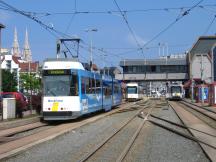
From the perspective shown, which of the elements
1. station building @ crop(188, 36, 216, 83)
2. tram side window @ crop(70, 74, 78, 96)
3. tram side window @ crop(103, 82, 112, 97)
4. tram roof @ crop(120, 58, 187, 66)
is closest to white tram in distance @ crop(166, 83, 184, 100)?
station building @ crop(188, 36, 216, 83)

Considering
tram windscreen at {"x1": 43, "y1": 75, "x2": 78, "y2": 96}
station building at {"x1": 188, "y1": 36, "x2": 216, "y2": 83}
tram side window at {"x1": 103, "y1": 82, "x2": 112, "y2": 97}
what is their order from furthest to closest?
1. station building at {"x1": 188, "y1": 36, "x2": 216, "y2": 83}
2. tram side window at {"x1": 103, "y1": 82, "x2": 112, "y2": 97}
3. tram windscreen at {"x1": 43, "y1": 75, "x2": 78, "y2": 96}

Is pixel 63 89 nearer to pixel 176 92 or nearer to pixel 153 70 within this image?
pixel 176 92

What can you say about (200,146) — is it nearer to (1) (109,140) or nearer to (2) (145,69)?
(1) (109,140)

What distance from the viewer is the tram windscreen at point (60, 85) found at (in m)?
26.4

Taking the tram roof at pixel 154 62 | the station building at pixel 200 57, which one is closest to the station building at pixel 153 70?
the tram roof at pixel 154 62

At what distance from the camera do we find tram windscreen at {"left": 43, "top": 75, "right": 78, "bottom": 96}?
2641 centimetres

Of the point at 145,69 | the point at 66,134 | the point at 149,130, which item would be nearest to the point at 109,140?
the point at 66,134

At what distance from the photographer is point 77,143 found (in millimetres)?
16750

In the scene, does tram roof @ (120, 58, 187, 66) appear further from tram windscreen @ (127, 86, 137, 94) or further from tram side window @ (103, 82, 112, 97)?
tram side window @ (103, 82, 112, 97)

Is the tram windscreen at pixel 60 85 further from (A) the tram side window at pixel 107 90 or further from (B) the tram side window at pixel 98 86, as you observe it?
(A) the tram side window at pixel 107 90

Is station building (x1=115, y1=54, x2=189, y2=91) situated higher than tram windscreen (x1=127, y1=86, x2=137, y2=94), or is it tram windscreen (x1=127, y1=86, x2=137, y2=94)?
station building (x1=115, y1=54, x2=189, y2=91)

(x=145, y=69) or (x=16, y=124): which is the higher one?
(x=145, y=69)

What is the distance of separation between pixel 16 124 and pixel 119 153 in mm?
13648

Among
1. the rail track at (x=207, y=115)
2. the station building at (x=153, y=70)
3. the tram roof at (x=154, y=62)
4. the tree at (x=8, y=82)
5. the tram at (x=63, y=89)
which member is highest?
the tram roof at (x=154, y=62)
